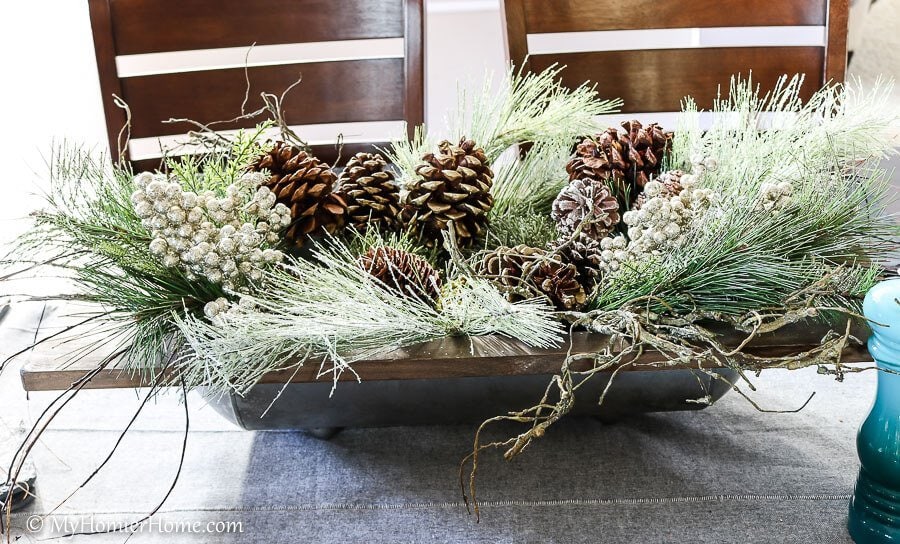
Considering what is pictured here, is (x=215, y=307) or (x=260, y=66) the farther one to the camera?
(x=260, y=66)

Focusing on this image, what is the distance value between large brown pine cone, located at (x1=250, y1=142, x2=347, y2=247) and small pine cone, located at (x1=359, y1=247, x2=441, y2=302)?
100mm

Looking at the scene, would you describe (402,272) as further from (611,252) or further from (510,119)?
(510,119)

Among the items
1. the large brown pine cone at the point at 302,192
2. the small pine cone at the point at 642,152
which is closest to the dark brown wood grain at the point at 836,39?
the small pine cone at the point at 642,152

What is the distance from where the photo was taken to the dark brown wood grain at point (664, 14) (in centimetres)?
116

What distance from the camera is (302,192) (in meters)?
0.69

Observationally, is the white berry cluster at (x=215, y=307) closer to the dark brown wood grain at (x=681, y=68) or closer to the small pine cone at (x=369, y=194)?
the small pine cone at (x=369, y=194)

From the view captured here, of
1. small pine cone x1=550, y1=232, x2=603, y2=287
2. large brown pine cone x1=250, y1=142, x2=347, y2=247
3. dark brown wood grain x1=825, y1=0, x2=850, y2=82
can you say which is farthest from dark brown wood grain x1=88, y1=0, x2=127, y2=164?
dark brown wood grain x1=825, y1=0, x2=850, y2=82

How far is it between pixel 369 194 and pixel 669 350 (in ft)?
1.04

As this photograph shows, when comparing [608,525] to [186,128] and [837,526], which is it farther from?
[186,128]

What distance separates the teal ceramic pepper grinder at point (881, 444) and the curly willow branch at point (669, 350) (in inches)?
0.7

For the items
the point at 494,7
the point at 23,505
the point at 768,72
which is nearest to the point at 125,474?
the point at 23,505

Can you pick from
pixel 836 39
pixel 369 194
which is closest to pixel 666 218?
pixel 369 194

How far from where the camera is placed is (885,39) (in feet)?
5.42

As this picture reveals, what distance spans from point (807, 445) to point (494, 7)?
1.84m
